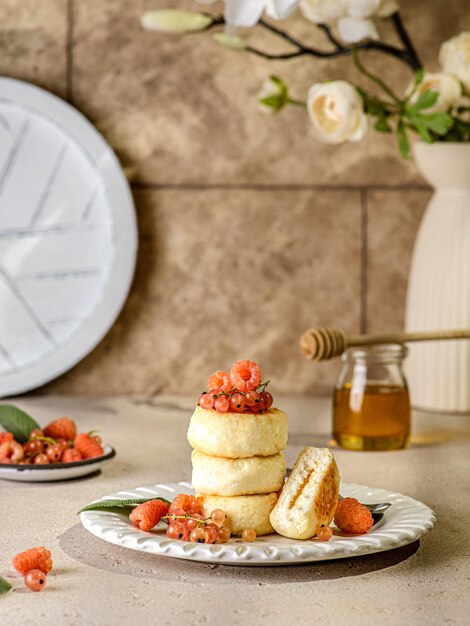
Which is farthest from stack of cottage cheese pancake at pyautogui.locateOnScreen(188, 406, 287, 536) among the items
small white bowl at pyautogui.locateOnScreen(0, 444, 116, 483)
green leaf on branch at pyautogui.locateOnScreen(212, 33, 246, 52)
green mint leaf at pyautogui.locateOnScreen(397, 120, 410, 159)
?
green leaf on branch at pyautogui.locateOnScreen(212, 33, 246, 52)

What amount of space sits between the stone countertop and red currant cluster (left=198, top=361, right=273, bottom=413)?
0.13 meters

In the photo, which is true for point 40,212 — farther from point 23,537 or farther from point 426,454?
point 23,537

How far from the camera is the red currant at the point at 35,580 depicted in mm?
775

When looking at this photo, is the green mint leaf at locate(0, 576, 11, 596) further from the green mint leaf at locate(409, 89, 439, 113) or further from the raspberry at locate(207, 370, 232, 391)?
the green mint leaf at locate(409, 89, 439, 113)

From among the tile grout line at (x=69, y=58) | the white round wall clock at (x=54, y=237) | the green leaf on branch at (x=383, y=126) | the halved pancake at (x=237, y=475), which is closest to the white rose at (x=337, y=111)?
the green leaf on branch at (x=383, y=126)

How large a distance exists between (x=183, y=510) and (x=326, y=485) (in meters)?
0.12

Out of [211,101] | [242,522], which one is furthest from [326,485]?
[211,101]

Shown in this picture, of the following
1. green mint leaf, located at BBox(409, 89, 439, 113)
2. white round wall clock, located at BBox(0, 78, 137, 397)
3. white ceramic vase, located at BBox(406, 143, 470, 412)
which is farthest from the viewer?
white round wall clock, located at BBox(0, 78, 137, 397)

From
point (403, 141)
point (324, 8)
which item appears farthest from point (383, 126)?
point (324, 8)

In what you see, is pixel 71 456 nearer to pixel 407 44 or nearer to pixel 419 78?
pixel 419 78

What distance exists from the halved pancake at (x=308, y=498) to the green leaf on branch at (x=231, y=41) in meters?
0.91

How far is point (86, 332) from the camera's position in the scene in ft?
5.77

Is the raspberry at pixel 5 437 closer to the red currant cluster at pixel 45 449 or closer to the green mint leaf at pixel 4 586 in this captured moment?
the red currant cluster at pixel 45 449

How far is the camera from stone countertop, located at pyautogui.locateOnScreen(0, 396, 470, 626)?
0.74m
